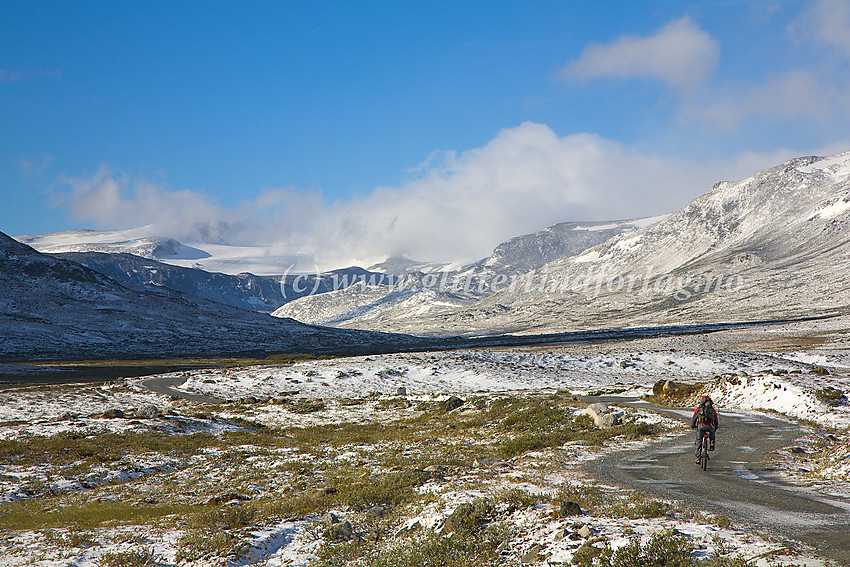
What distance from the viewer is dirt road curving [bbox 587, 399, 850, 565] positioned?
1161 centimetres

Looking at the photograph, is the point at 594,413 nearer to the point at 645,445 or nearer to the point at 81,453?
the point at 645,445

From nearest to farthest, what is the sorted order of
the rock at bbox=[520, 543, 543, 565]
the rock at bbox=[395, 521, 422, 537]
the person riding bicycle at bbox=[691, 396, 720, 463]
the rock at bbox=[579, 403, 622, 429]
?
the rock at bbox=[520, 543, 543, 565] < the rock at bbox=[395, 521, 422, 537] < the person riding bicycle at bbox=[691, 396, 720, 463] < the rock at bbox=[579, 403, 622, 429]

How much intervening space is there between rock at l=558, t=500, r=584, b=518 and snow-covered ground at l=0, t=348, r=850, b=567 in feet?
0.61

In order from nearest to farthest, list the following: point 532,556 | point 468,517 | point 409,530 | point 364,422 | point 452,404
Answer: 1. point 532,556
2. point 468,517
3. point 409,530
4. point 364,422
5. point 452,404

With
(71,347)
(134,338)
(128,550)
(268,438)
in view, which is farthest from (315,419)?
(134,338)

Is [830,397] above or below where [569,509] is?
above

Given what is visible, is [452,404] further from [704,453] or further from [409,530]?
[409,530]

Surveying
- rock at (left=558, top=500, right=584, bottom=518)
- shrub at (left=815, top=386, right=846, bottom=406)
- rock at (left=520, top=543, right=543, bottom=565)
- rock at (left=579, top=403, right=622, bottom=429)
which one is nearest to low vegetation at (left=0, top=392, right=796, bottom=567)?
rock at (left=558, top=500, right=584, bottom=518)

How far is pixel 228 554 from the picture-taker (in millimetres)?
12820

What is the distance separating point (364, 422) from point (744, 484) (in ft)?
103

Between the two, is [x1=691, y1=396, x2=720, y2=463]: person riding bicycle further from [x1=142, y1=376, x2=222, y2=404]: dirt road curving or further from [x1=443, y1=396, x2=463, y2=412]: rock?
Answer: [x1=142, y1=376, x2=222, y2=404]: dirt road curving

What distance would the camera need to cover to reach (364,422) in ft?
144

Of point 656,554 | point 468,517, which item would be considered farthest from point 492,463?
point 656,554

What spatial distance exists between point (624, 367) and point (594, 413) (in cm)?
4350
